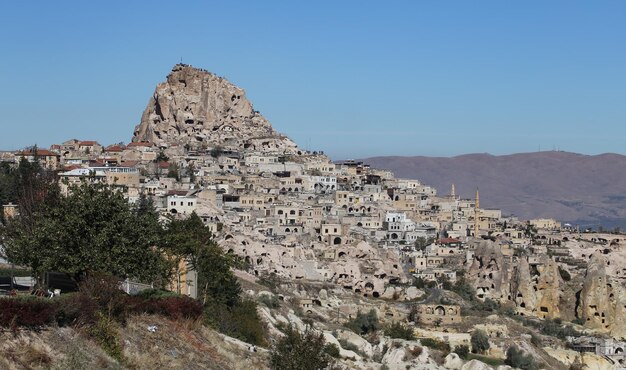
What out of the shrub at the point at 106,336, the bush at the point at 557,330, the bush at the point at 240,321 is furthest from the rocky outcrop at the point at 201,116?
the shrub at the point at 106,336

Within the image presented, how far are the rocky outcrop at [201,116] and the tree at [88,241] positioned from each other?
90313 mm

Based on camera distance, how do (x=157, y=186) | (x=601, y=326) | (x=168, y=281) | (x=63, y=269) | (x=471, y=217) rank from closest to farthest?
(x=63, y=269) < (x=168, y=281) < (x=601, y=326) < (x=157, y=186) < (x=471, y=217)

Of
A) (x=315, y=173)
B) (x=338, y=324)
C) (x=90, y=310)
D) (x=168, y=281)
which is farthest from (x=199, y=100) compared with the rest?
(x=90, y=310)

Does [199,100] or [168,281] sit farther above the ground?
[199,100]

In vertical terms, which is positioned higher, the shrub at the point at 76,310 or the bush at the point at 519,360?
the shrub at the point at 76,310

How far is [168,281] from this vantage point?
29453mm

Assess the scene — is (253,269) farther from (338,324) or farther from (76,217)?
(76,217)

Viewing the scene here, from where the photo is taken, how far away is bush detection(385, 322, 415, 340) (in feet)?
168

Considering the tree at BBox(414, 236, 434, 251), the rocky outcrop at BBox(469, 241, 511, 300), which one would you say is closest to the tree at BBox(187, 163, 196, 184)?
the tree at BBox(414, 236, 434, 251)

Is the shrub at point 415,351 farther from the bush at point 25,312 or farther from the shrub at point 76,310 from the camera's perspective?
the bush at point 25,312

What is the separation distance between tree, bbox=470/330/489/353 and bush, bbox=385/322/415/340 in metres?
3.50

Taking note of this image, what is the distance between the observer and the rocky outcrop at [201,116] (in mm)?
119000

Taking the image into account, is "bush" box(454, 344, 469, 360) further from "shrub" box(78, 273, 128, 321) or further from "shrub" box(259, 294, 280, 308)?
"shrub" box(78, 273, 128, 321)

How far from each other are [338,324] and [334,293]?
22.1ft
